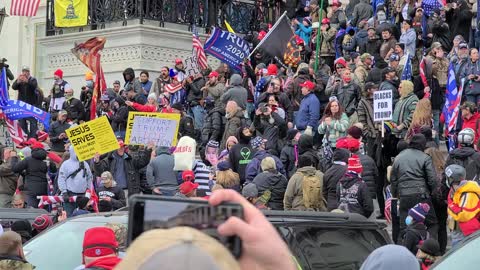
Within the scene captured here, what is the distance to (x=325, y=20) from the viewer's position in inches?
971

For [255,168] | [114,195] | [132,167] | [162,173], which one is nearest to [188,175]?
[255,168]

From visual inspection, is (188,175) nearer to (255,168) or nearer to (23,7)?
(255,168)

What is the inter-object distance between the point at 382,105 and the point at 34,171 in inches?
207

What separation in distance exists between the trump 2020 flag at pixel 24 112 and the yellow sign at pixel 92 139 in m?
5.89

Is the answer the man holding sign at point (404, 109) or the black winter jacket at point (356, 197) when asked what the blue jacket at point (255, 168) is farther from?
the black winter jacket at point (356, 197)

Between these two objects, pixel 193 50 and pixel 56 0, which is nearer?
pixel 193 50

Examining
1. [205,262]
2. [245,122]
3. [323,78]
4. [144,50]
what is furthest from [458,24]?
[205,262]

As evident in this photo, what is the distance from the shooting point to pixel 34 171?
18234 mm

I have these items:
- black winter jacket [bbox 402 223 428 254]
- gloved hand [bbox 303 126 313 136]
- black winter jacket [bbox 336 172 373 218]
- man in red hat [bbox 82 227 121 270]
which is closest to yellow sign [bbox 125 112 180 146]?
gloved hand [bbox 303 126 313 136]

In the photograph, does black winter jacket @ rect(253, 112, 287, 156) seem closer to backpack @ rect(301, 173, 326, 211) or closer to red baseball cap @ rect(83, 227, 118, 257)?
backpack @ rect(301, 173, 326, 211)

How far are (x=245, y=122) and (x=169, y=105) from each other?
306cm

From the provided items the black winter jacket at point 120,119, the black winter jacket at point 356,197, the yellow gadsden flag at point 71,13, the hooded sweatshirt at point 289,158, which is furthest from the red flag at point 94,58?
the black winter jacket at point 356,197

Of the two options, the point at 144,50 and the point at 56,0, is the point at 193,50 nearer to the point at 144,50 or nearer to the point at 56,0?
the point at 144,50

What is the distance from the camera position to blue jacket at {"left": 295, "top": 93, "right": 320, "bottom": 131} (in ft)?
60.7
